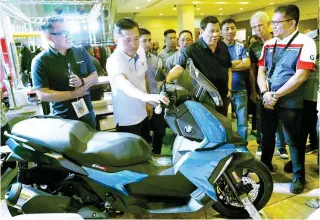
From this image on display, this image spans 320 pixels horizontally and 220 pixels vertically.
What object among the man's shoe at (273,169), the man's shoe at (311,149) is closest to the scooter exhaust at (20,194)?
the man's shoe at (273,169)

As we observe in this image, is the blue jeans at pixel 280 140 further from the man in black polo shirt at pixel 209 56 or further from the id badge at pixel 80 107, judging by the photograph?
the id badge at pixel 80 107

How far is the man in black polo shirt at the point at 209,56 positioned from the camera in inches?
88.2

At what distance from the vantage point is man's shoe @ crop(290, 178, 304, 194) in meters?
2.19

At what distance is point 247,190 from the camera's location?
70.9 inches

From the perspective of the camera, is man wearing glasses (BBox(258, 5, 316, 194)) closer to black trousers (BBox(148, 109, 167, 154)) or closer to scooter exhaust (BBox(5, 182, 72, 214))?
black trousers (BBox(148, 109, 167, 154))

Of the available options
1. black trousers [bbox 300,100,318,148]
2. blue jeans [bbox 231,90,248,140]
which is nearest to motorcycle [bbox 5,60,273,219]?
black trousers [bbox 300,100,318,148]

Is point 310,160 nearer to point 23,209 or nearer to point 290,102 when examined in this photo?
point 290,102

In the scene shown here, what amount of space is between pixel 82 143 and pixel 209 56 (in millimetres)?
1290

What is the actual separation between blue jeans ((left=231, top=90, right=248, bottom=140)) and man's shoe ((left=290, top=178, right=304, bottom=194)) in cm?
72

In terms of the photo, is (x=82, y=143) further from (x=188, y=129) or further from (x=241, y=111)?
(x=241, y=111)

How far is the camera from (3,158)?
176 centimetres

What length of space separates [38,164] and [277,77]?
1.84m

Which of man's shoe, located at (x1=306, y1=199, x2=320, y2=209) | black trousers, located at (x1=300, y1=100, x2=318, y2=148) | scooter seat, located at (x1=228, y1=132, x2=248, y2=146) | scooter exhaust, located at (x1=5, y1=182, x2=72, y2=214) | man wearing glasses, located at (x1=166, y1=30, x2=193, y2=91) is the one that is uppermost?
man wearing glasses, located at (x1=166, y1=30, x2=193, y2=91)

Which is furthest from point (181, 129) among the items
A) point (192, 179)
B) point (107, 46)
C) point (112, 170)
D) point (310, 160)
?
point (107, 46)
